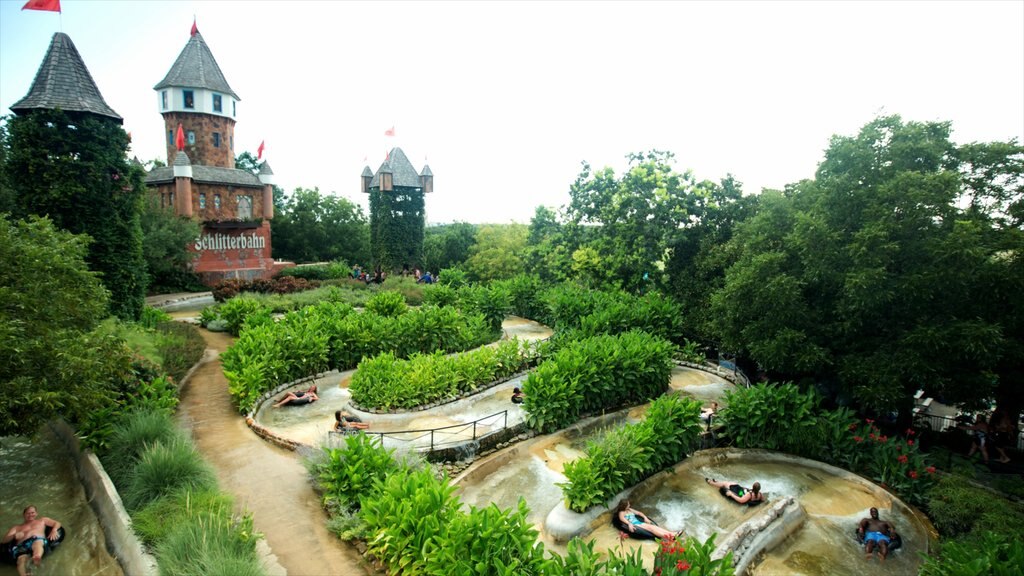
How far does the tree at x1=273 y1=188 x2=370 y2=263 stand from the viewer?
4797 centimetres

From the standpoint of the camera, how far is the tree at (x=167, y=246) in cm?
3108

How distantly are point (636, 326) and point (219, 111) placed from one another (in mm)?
33079

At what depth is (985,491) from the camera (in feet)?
37.6

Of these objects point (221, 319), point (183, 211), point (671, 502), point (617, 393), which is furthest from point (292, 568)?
point (183, 211)

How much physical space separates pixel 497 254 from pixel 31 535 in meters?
35.2

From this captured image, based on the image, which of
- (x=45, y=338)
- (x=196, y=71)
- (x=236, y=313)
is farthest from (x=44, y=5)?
(x=196, y=71)

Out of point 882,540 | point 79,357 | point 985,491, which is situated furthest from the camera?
point 985,491

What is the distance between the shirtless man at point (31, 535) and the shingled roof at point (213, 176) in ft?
103

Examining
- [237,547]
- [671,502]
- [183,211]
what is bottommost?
[671,502]

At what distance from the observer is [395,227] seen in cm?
4059

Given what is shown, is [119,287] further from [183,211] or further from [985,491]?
[985,491]

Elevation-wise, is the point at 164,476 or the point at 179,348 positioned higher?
the point at 179,348

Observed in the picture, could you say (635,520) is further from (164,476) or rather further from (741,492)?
(164,476)

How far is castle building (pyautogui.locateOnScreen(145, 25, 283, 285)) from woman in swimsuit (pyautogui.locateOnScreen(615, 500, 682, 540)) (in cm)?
3400
